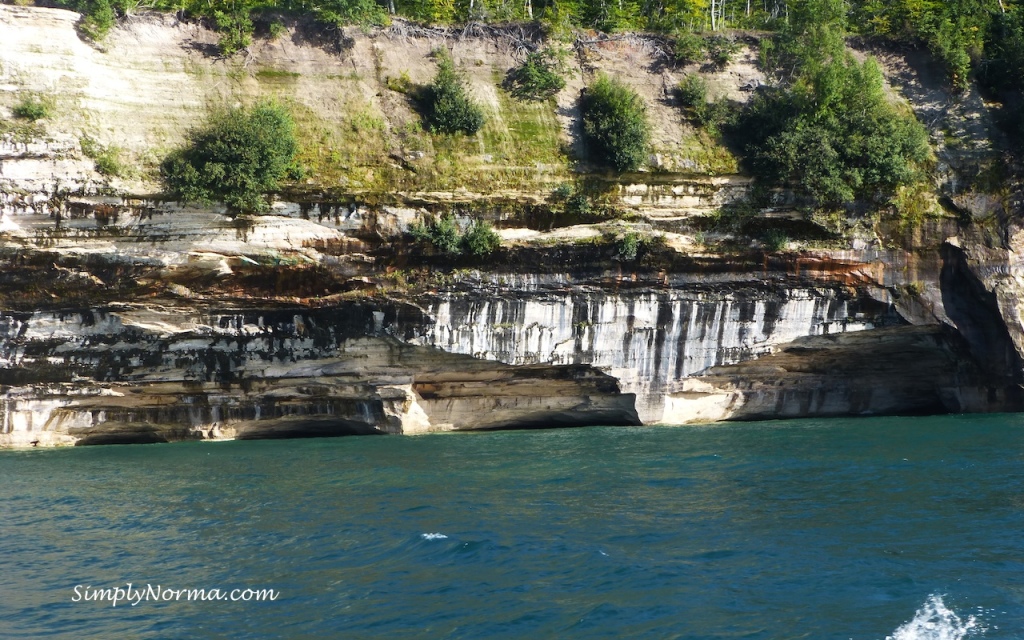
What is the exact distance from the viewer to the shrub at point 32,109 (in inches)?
827

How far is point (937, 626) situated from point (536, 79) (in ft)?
66.1

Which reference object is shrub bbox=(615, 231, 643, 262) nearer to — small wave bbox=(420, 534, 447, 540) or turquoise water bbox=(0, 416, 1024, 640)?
turquoise water bbox=(0, 416, 1024, 640)

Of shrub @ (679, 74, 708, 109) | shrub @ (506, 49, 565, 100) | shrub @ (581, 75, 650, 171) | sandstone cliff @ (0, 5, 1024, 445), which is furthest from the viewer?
shrub @ (679, 74, 708, 109)

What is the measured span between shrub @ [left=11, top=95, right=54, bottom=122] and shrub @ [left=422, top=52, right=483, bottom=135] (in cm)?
1008

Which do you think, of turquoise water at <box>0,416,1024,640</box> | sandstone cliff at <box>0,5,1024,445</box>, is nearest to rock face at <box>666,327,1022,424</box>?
sandstone cliff at <box>0,5,1024,445</box>

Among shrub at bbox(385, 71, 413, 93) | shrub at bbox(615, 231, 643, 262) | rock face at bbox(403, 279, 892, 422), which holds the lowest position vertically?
rock face at bbox(403, 279, 892, 422)

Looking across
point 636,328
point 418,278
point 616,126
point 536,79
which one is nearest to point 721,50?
point 616,126

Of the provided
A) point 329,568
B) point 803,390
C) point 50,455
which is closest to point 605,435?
point 803,390

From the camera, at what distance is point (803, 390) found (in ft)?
84.3

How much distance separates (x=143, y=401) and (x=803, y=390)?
19.8 metres

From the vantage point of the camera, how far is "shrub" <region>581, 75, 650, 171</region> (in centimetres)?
2408

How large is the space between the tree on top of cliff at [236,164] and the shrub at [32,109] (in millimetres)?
3146

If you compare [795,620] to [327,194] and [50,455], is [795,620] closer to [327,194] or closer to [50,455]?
[327,194]

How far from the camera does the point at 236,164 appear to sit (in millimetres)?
21281
